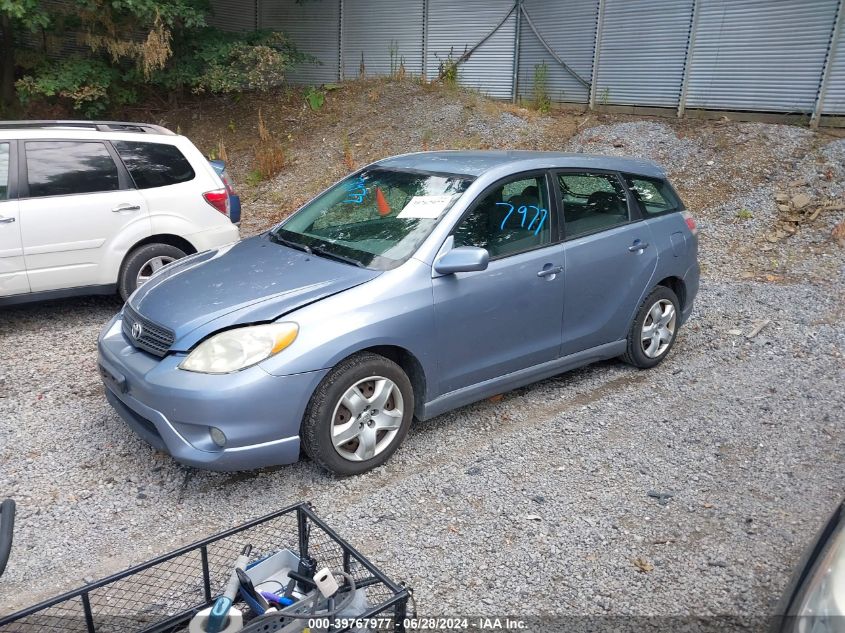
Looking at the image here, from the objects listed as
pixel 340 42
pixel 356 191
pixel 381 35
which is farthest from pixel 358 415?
pixel 340 42

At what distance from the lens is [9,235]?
18.5ft

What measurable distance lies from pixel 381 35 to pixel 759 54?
755cm

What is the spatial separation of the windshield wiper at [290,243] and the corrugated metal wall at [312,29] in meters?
11.4

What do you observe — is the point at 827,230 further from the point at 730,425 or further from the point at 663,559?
the point at 663,559

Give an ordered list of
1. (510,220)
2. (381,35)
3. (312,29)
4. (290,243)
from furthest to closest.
A: (312,29) < (381,35) < (290,243) < (510,220)

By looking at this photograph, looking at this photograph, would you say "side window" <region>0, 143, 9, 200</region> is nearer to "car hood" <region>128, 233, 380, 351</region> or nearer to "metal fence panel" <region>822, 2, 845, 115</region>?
"car hood" <region>128, 233, 380, 351</region>

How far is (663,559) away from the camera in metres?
3.31

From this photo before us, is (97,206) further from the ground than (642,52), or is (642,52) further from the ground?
(642,52)

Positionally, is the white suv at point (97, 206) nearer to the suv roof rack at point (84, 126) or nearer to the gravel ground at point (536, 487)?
the suv roof rack at point (84, 126)

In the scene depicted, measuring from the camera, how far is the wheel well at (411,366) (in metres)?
3.99

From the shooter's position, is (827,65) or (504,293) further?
(827,65)

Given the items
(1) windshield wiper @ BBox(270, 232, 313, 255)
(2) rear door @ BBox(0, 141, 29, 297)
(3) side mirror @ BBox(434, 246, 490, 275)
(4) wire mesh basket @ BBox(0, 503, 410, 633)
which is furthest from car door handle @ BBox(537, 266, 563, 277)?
(2) rear door @ BBox(0, 141, 29, 297)

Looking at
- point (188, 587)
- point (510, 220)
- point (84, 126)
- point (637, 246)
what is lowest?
point (188, 587)

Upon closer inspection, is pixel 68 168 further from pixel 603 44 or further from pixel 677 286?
pixel 603 44
